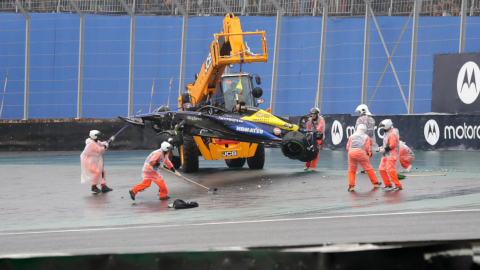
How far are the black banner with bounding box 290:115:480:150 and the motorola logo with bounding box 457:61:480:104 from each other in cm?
74

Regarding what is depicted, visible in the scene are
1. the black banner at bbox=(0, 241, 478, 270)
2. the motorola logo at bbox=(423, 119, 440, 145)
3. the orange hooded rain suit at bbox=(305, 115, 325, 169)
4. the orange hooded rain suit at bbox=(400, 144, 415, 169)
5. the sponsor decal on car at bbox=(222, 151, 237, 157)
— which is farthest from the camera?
the motorola logo at bbox=(423, 119, 440, 145)

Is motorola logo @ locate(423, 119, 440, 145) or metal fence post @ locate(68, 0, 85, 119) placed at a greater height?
metal fence post @ locate(68, 0, 85, 119)

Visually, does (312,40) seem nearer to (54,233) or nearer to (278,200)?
(278,200)

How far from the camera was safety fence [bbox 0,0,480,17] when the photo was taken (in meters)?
23.2

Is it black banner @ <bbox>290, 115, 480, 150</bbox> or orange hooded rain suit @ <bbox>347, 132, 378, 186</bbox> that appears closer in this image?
orange hooded rain suit @ <bbox>347, 132, 378, 186</bbox>

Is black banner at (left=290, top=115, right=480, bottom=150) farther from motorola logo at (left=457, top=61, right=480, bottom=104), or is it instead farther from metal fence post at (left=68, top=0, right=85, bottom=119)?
metal fence post at (left=68, top=0, right=85, bottom=119)

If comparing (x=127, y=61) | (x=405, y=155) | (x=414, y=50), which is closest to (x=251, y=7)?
(x=127, y=61)

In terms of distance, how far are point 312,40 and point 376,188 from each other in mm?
14646

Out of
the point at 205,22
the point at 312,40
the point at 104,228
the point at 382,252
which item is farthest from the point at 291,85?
the point at 382,252

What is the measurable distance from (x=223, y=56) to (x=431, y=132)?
10.2 m

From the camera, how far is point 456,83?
21.6m

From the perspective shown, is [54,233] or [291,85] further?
[291,85]

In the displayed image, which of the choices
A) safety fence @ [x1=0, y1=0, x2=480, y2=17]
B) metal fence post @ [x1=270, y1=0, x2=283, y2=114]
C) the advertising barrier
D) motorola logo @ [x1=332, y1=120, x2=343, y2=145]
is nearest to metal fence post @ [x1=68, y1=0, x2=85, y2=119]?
safety fence @ [x1=0, y1=0, x2=480, y2=17]

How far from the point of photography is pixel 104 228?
8.70m
